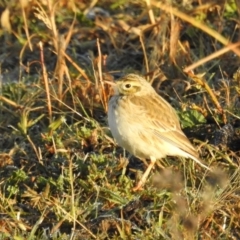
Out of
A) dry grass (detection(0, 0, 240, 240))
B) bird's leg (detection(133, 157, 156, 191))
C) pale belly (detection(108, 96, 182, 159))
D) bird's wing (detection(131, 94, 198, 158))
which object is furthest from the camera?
bird's wing (detection(131, 94, 198, 158))

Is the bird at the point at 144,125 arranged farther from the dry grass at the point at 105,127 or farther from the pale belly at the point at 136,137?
the dry grass at the point at 105,127

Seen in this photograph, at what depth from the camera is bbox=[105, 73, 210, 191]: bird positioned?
6.33m

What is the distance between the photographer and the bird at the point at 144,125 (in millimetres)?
6328

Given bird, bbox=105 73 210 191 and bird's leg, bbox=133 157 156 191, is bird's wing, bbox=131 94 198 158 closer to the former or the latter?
bird, bbox=105 73 210 191

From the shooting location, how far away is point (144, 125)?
6.52 metres

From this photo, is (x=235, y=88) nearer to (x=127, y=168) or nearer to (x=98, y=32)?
(x=127, y=168)

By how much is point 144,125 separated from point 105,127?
0.68 meters

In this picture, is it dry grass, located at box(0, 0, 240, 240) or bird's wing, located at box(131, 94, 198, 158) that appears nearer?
dry grass, located at box(0, 0, 240, 240)

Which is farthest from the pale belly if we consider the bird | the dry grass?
the dry grass

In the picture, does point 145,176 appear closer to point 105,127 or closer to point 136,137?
point 136,137

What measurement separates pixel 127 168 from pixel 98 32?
101 inches

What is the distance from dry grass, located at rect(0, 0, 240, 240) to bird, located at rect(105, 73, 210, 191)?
0.15m

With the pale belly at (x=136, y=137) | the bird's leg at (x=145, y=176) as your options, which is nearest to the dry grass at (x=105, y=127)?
the bird's leg at (x=145, y=176)

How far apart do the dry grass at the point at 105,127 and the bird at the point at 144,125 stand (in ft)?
0.48
